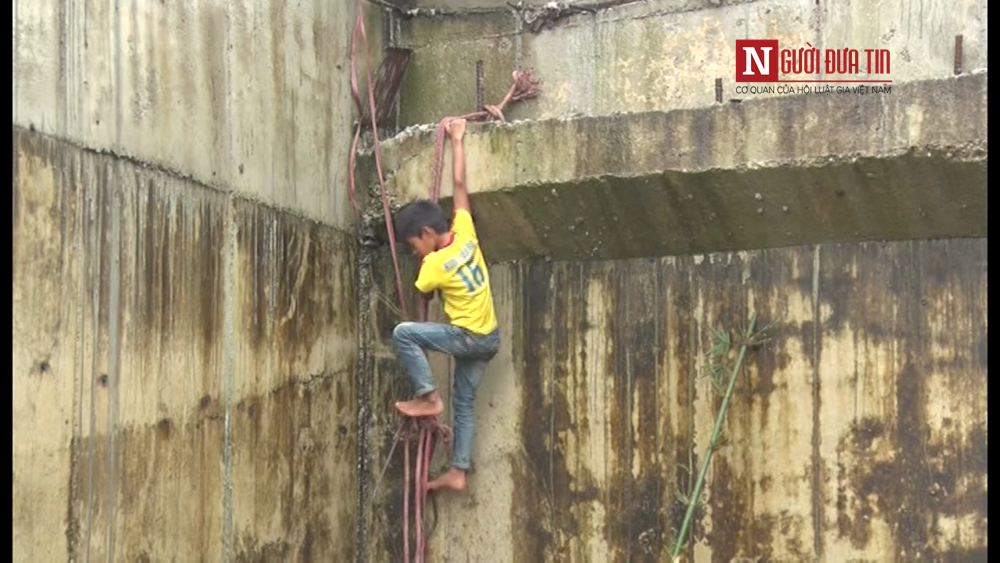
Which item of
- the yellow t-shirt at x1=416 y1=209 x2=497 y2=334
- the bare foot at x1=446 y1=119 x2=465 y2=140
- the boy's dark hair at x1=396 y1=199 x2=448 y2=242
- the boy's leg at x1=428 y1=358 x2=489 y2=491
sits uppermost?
the bare foot at x1=446 y1=119 x2=465 y2=140

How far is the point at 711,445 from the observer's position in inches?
166

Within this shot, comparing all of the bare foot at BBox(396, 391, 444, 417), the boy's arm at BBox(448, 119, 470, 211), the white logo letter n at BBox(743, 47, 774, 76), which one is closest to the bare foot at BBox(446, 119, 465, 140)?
the boy's arm at BBox(448, 119, 470, 211)

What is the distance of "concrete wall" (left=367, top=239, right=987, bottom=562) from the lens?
12.9ft

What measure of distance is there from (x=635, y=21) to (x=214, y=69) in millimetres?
1821

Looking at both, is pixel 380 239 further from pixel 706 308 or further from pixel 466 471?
pixel 706 308

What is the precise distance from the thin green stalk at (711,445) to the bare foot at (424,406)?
109 centimetres

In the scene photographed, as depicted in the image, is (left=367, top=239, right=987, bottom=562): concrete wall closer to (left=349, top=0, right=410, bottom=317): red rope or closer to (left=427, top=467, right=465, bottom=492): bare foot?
(left=427, top=467, right=465, bottom=492): bare foot

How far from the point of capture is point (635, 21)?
183 inches

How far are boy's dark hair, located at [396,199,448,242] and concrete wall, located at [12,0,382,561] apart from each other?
1.29 feet

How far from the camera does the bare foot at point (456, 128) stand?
4.52 metres

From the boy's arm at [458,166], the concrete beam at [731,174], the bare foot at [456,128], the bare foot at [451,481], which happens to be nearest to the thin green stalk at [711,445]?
the concrete beam at [731,174]

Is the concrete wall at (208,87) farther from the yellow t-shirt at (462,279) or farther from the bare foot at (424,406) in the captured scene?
the bare foot at (424,406)

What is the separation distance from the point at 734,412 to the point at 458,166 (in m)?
1.50

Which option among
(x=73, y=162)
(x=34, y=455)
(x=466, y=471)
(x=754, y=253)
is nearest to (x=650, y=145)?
(x=754, y=253)
